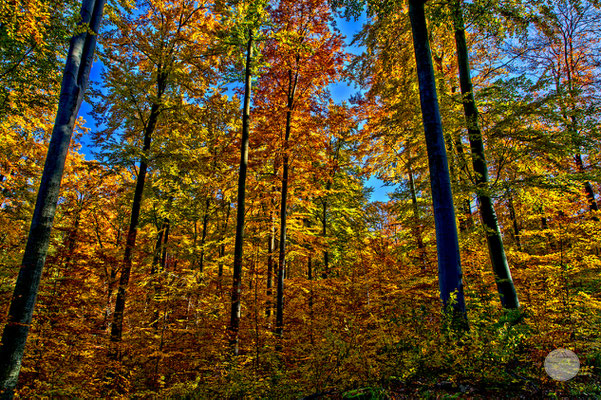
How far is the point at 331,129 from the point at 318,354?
8.53m

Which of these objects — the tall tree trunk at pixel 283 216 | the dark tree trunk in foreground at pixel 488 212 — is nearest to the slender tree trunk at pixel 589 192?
the dark tree trunk in foreground at pixel 488 212

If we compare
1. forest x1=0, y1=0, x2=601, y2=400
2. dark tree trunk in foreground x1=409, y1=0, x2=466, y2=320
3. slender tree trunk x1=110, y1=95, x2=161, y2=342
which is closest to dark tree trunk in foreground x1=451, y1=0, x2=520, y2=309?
forest x1=0, y1=0, x2=601, y2=400

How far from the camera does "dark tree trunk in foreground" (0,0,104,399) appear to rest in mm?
3932

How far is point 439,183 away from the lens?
16.0 ft

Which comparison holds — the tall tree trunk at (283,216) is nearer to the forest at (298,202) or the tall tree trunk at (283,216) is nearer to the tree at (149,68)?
the forest at (298,202)

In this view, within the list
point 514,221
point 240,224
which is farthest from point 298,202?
point 514,221

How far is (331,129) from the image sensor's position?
10.8 m

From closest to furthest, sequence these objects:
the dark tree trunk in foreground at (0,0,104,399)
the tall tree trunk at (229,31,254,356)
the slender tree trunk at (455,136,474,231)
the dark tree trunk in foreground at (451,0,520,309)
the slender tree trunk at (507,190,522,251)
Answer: the dark tree trunk in foreground at (0,0,104,399)
the dark tree trunk in foreground at (451,0,520,309)
the tall tree trunk at (229,31,254,356)
the slender tree trunk at (455,136,474,231)
the slender tree trunk at (507,190,522,251)

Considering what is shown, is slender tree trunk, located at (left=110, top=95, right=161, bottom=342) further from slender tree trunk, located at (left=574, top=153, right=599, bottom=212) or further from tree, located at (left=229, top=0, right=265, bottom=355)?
slender tree trunk, located at (left=574, top=153, right=599, bottom=212)

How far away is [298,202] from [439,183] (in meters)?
6.20

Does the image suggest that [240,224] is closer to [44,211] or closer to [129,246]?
[129,246]

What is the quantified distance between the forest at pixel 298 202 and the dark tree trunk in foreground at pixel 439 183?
0.13ft

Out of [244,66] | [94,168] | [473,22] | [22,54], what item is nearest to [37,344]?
[94,168]

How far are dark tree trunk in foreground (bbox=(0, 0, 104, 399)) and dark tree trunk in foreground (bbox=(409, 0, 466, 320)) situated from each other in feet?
21.7
